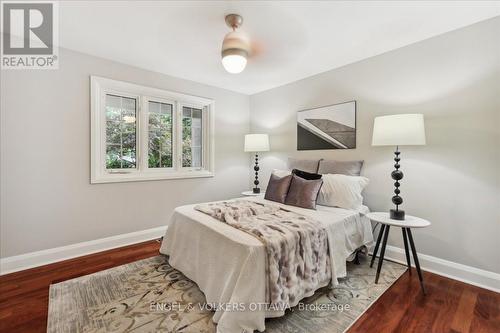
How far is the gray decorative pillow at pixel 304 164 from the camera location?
3299 mm

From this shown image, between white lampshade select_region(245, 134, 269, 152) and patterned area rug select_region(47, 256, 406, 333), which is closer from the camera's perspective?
patterned area rug select_region(47, 256, 406, 333)

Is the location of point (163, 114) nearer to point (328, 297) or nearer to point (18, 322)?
point (18, 322)

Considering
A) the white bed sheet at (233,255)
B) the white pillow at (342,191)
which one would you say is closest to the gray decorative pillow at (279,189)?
the white bed sheet at (233,255)

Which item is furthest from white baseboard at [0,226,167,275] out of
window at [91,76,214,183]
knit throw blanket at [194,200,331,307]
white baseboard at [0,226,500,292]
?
knit throw blanket at [194,200,331,307]

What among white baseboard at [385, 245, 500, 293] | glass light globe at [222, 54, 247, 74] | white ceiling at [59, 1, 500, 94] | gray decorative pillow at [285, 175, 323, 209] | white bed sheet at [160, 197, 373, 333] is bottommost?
white baseboard at [385, 245, 500, 293]

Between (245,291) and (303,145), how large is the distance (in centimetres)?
261

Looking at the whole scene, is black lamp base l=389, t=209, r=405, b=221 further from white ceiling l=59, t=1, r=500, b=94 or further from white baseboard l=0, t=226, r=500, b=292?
white ceiling l=59, t=1, r=500, b=94

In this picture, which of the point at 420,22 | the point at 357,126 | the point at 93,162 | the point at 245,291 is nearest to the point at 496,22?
the point at 420,22

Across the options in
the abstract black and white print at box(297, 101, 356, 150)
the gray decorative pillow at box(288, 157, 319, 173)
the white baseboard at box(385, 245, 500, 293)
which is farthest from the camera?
the gray decorative pillow at box(288, 157, 319, 173)

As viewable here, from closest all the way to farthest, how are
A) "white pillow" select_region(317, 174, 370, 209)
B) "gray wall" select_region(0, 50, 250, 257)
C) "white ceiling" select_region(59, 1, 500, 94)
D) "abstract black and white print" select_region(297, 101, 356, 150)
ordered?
"white ceiling" select_region(59, 1, 500, 94) < "gray wall" select_region(0, 50, 250, 257) < "white pillow" select_region(317, 174, 370, 209) < "abstract black and white print" select_region(297, 101, 356, 150)

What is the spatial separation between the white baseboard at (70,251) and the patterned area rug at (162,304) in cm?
66

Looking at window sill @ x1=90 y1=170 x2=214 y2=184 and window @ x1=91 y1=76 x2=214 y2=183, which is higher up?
window @ x1=91 y1=76 x2=214 y2=183

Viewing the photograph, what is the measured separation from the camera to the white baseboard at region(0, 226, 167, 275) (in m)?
2.42

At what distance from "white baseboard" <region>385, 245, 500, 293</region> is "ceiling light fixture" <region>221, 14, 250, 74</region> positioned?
2713 mm
